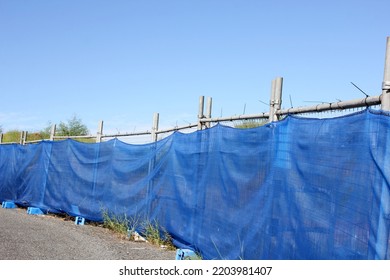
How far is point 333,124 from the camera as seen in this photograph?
4.72m

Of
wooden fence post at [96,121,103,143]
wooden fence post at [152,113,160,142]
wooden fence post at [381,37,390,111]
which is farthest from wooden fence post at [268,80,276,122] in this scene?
wooden fence post at [96,121,103,143]

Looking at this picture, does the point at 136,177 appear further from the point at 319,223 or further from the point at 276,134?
the point at 319,223

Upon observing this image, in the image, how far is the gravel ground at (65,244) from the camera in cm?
699

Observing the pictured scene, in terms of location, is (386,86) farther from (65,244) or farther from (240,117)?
(65,244)

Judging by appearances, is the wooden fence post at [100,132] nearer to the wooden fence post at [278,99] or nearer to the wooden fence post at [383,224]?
the wooden fence post at [278,99]

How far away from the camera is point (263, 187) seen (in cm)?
573

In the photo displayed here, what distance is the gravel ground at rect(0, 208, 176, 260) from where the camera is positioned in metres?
6.99

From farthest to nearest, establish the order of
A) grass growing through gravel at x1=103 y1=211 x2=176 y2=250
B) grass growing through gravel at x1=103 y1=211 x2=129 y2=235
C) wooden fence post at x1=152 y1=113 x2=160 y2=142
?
1. wooden fence post at x1=152 y1=113 x2=160 y2=142
2. grass growing through gravel at x1=103 y1=211 x2=129 y2=235
3. grass growing through gravel at x1=103 y1=211 x2=176 y2=250

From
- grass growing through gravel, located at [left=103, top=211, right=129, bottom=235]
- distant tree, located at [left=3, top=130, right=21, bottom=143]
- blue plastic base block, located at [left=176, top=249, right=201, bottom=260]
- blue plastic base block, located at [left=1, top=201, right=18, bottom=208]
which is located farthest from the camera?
distant tree, located at [left=3, top=130, right=21, bottom=143]

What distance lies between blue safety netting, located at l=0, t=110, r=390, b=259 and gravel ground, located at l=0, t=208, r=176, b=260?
480mm

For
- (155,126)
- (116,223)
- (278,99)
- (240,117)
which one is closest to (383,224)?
(278,99)

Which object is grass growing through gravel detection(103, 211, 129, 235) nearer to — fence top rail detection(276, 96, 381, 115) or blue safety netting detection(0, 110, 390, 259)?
blue safety netting detection(0, 110, 390, 259)
